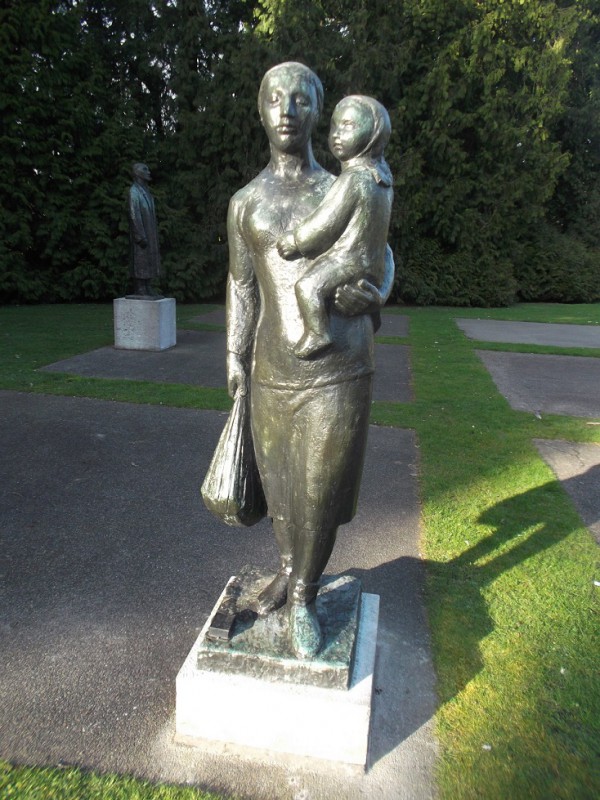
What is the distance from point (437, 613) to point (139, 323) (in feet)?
26.6

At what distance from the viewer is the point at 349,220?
1.89m

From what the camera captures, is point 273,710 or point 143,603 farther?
point 143,603

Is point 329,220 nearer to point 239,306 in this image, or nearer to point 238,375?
point 239,306

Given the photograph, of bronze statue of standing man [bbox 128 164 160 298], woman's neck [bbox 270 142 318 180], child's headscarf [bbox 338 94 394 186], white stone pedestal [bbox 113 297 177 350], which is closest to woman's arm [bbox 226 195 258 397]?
woman's neck [bbox 270 142 318 180]

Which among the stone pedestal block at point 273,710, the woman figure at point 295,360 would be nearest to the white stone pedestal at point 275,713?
the stone pedestal block at point 273,710

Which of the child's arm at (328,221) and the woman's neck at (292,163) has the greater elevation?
the woman's neck at (292,163)

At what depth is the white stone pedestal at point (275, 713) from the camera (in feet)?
7.54

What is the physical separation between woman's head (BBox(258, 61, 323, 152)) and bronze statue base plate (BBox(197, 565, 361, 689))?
1.81 meters

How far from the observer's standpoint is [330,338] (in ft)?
6.62

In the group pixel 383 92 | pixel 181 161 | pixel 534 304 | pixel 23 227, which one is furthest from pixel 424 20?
pixel 23 227

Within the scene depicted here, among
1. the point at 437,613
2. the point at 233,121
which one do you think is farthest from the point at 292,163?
the point at 233,121

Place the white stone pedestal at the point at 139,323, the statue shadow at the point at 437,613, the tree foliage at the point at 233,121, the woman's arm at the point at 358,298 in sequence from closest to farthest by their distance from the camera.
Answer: the woman's arm at the point at 358,298
the statue shadow at the point at 437,613
the white stone pedestal at the point at 139,323
the tree foliage at the point at 233,121

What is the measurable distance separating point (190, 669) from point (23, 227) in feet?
51.7

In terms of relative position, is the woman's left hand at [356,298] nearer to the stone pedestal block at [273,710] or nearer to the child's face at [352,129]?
the child's face at [352,129]
